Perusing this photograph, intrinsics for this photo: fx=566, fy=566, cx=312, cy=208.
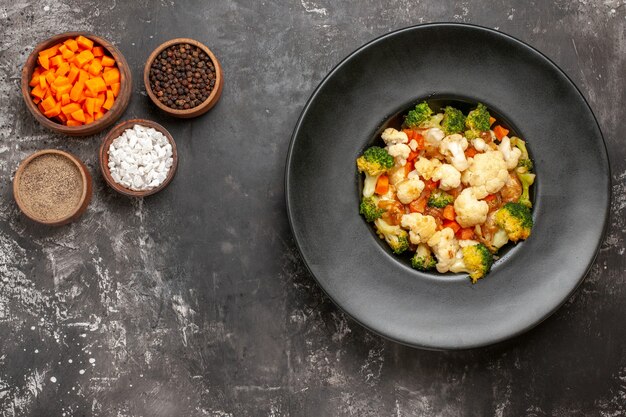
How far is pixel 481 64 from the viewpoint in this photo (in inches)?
119

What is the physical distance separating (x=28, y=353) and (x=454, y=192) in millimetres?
2660

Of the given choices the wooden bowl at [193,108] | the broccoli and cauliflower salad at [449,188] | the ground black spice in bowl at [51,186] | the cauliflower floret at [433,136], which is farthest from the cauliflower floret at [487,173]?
→ the ground black spice in bowl at [51,186]

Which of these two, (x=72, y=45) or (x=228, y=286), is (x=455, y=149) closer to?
(x=228, y=286)

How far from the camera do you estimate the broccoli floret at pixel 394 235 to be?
10.0 ft

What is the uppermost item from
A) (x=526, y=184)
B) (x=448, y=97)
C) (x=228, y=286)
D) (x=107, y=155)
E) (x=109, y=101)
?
(x=448, y=97)

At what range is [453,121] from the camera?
9.99ft

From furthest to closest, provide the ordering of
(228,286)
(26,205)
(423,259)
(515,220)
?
1. (228,286)
2. (26,205)
3. (423,259)
4. (515,220)

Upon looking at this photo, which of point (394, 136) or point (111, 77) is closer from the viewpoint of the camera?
point (394, 136)

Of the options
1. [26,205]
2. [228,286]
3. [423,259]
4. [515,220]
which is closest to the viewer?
[515,220]

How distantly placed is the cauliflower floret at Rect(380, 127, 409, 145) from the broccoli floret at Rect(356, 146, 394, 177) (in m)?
0.09

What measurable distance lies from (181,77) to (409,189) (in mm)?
1429

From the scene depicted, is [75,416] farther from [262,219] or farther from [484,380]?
[484,380]

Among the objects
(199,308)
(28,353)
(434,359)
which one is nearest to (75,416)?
(28,353)

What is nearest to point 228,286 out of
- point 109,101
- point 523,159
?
point 109,101
